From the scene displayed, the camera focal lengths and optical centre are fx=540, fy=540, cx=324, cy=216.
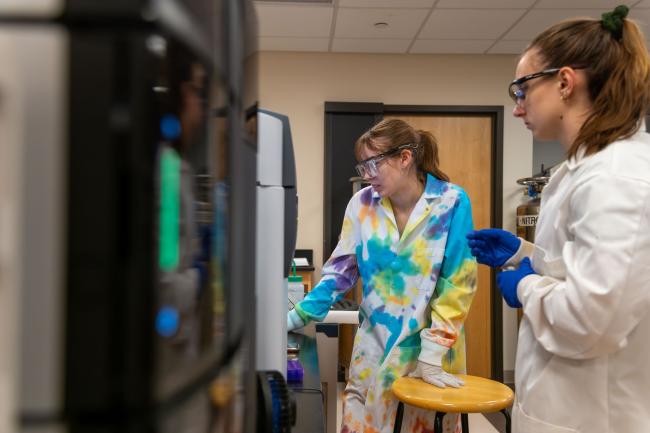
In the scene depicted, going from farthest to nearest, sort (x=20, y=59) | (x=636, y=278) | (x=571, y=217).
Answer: (x=571, y=217)
(x=636, y=278)
(x=20, y=59)

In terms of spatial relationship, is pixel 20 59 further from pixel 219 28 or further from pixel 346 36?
pixel 346 36

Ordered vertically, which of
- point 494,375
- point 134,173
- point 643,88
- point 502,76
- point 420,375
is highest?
point 502,76

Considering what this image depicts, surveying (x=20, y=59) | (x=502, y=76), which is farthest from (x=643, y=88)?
(x=502, y=76)

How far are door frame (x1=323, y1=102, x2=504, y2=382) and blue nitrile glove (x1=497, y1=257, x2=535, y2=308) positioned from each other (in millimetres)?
3403

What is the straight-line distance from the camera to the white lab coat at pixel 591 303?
3.23ft

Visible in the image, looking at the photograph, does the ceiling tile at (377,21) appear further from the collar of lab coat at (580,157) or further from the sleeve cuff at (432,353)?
the collar of lab coat at (580,157)

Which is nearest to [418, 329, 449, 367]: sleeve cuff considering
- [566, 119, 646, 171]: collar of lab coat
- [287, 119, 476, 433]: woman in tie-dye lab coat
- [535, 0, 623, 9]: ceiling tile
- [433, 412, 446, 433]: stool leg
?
[287, 119, 476, 433]: woman in tie-dye lab coat

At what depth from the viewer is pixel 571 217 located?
1093 millimetres

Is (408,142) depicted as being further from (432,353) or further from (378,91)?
(378,91)

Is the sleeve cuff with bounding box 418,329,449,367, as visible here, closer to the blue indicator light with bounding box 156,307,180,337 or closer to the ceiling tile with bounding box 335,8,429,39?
the blue indicator light with bounding box 156,307,180,337

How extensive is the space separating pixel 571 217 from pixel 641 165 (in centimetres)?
16

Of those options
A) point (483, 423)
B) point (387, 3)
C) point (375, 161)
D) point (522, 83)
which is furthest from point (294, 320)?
point (387, 3)

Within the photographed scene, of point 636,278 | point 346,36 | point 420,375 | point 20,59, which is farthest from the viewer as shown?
point 346,36

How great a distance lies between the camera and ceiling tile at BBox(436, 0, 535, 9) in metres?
3.63
